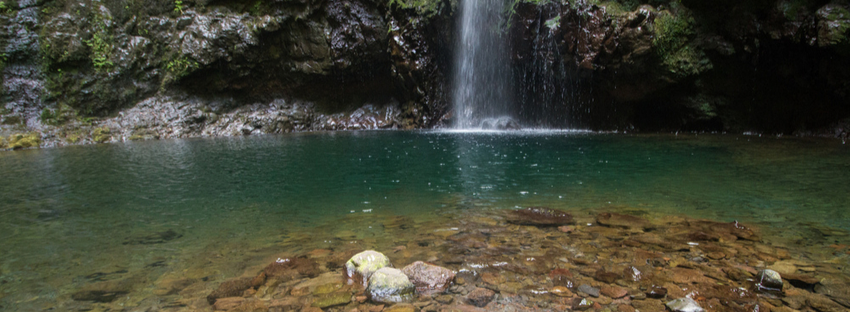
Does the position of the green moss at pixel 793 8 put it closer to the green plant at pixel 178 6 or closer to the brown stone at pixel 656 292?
the brown stone at pixel 656 292

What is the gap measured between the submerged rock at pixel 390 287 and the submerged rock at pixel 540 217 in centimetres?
225

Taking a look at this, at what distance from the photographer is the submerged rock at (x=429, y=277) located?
11.0 ft

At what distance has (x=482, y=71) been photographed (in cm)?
2189

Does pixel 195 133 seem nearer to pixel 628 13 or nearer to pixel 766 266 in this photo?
pixel 628 13

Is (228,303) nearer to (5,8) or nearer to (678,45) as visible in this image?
(678,45)

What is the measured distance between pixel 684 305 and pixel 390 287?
7.10 feet

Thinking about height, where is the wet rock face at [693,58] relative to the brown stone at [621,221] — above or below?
above

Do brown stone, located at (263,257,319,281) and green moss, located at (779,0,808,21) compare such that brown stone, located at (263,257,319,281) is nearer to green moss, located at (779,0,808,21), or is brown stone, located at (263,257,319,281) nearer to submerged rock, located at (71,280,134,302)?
submerged rock, located at (71,280,134,302)

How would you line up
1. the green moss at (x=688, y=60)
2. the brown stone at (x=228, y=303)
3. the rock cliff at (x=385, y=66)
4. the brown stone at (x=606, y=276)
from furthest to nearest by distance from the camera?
1. the green moss at (x=688, y=60)
2. the rock cliff at (x=385, y=66)
3. the brown stone at (x=606, y=276)
4. the brown stone at (x=228, y=303)

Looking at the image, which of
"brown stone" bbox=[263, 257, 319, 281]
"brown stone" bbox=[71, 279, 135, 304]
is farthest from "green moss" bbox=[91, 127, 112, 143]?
"brown stone" bbox=[263, 257, 319, 281]

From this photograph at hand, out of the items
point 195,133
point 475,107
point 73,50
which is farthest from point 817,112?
point 73,50

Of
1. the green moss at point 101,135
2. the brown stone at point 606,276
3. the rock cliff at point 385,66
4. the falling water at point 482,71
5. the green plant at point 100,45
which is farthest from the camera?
the green plant at point 100,45

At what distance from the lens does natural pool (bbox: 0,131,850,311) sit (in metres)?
3.96

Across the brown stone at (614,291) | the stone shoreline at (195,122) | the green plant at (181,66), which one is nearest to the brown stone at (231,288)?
the brown stone at (614,291)
